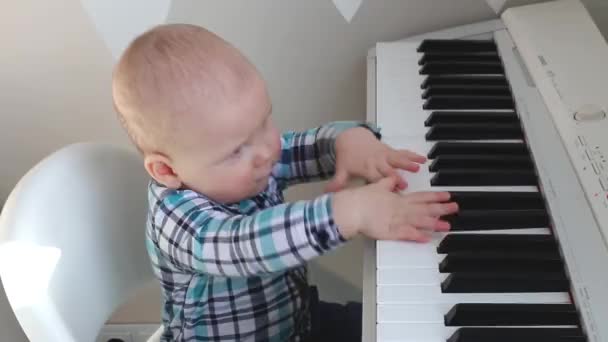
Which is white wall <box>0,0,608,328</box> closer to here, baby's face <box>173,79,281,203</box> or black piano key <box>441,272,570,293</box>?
baby's face <box>173,79,281,203</box>

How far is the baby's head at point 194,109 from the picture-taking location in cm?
93

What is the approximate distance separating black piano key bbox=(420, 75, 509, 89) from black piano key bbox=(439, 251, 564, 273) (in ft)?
1.36

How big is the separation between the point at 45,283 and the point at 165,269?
0.16m

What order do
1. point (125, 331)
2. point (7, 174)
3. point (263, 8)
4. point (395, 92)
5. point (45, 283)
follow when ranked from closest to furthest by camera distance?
1. point (45, 283)
2. point (395, 92)
3. point (263, 8)
4. point (7, 174)
5. point (125, 331)

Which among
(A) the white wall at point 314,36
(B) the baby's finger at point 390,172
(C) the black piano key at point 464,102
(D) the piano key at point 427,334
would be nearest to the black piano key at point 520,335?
(D) the piano key at point 427,334

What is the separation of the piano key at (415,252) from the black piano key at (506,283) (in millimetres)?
25

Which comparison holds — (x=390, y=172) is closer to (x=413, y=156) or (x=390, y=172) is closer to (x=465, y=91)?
(x=413, y=156)

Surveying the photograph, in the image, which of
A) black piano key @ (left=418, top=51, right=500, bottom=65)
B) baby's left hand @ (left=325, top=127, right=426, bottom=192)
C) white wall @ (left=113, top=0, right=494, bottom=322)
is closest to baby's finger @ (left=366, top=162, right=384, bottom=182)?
baby's left hand @ (left=325, top=127, right=426, bottom=192)

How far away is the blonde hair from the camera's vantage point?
93 cm

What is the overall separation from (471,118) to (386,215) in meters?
0.29

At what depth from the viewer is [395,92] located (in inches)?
A: 47.9

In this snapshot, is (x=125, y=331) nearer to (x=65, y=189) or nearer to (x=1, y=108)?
(x=1, y=108)

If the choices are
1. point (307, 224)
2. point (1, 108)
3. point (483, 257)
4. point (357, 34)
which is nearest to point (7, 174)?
point (1, 108)

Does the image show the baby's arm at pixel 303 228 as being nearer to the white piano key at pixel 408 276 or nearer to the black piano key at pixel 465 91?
A: the white piano key at pixel 408 276
